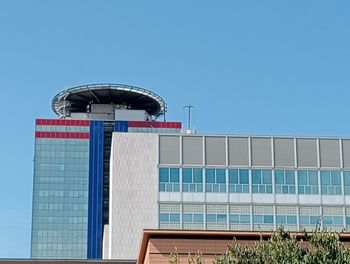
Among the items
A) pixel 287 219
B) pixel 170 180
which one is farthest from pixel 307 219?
pixel 170 180

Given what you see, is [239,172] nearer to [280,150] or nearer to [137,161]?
[280,150]

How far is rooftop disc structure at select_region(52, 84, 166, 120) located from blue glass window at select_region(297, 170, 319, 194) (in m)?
94.7

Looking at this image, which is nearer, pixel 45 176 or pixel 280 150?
pixel 280 150

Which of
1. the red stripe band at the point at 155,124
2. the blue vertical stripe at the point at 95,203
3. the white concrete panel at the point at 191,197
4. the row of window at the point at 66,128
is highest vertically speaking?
the red stripe band at the point at 155,124

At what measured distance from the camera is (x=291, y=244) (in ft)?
105

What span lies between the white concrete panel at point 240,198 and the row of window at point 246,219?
1.13 metres

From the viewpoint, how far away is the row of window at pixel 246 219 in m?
76.3

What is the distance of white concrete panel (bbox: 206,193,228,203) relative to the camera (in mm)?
76438

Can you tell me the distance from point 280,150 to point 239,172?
146 inches

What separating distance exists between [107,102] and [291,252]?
14831 centimetres

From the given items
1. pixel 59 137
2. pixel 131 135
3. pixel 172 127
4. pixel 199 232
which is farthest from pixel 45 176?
pixel 199 232

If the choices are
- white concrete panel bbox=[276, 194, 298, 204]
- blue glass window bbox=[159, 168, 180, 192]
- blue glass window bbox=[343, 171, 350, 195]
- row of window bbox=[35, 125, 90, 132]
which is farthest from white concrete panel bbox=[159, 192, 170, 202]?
row of window bbox=[35, 125, 90, 132]

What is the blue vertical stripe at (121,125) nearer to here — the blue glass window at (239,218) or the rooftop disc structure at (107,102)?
the rooftop disc structure at (107,102)

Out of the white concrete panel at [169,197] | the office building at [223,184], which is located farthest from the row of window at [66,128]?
the white concrete panel at [169,197]
